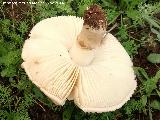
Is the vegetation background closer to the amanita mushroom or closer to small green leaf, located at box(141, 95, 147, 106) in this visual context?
small green leaf, located at box(141, 95, 147, 106)

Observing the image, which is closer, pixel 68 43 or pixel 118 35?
pixel 68 43

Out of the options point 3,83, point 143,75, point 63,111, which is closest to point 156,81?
point 143,75

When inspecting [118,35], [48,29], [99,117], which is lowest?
[99,117]

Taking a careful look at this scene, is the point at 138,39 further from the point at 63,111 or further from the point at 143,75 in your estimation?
the point at 63,111

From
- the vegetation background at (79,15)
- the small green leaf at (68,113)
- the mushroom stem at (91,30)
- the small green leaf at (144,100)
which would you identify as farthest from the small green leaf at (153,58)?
the mushroom stem at (91,30)

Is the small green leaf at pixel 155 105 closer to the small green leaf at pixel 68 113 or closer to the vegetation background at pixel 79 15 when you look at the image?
the vegetation background at pixel 79 15

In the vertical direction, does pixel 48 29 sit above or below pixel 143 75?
above

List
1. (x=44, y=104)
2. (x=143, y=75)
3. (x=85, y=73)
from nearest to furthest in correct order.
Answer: (x=85, y=73), (x=44, y=104), (x=143, y=75)

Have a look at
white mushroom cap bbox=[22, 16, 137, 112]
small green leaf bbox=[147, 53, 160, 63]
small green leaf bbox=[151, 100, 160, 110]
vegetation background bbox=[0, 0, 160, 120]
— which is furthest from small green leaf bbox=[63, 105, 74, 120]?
small green leaf bbox=[147, 53, 160, 63]
